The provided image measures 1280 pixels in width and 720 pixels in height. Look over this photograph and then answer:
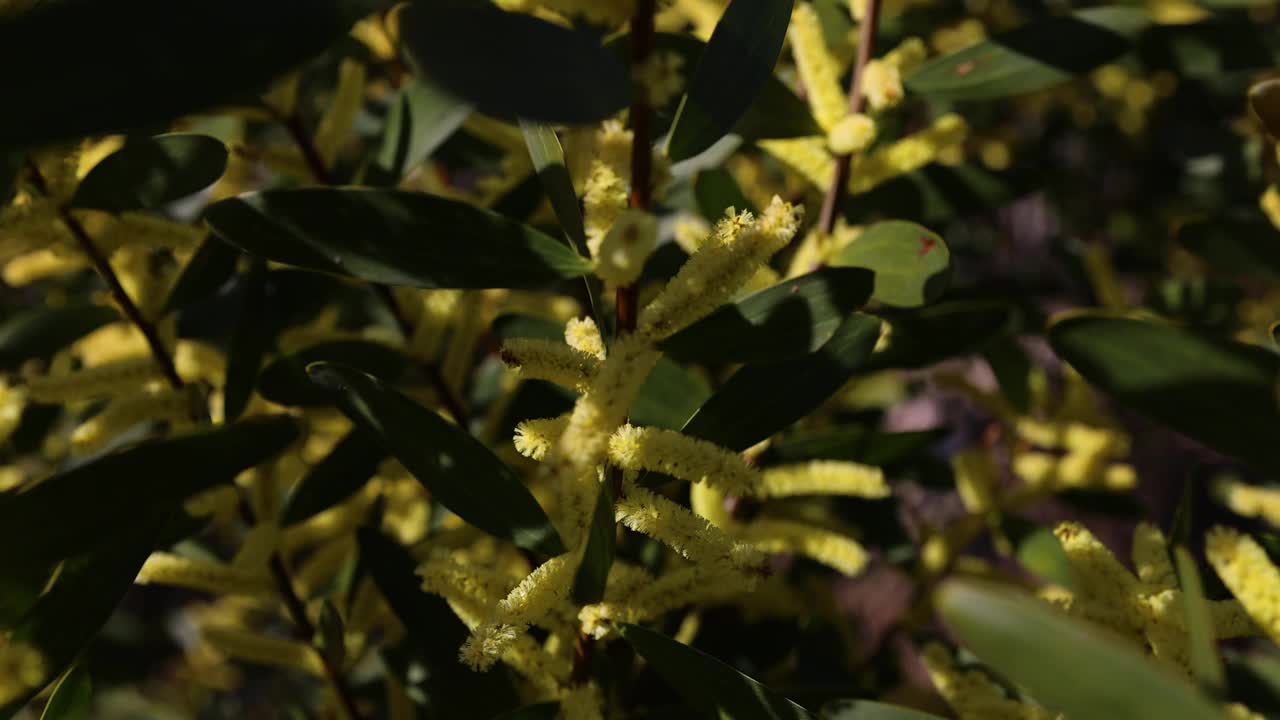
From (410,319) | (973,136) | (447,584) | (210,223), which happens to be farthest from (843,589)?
(210,223)

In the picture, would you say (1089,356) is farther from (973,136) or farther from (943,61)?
(973,136)

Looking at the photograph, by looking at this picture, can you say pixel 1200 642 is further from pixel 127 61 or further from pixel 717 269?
pixel 127 61

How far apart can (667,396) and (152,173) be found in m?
0.55

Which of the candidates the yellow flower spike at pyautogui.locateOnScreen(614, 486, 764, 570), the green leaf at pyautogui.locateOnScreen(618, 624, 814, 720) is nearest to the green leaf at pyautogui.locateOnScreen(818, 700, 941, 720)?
the green leaf at pyautogui.locateOnScreen(618, 624, 814, 720)

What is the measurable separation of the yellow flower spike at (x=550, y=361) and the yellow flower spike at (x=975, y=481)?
97 cm

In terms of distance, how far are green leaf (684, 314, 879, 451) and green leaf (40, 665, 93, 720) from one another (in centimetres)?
59

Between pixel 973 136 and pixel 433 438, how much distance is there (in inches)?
85.7

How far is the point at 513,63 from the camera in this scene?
0.55 metres

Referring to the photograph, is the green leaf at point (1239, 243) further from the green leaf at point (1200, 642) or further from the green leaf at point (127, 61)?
the green leaf at point (127, 61)

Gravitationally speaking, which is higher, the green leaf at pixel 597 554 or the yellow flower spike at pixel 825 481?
the green leaf at pixel 597 554

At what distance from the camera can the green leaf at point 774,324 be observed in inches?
32.0

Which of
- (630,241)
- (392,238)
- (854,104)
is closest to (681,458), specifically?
(630,241)

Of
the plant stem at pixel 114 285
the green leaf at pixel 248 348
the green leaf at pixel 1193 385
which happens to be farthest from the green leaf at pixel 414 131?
the green leaf at pixel 1193 385

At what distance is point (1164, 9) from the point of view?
6.28ft
